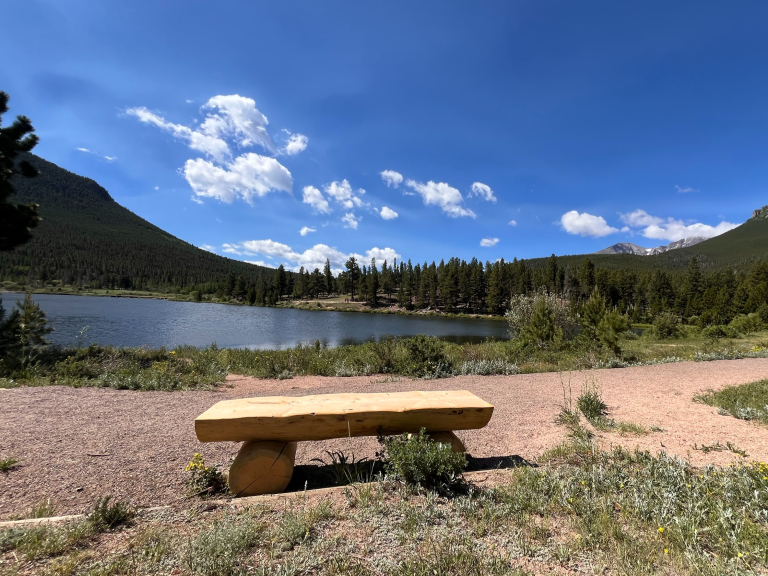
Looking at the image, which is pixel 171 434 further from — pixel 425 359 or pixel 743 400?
pixel 743 400

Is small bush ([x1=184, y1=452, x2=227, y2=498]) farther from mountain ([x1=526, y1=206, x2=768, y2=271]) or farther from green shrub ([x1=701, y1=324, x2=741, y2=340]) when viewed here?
mountain ([x1=526, y1=206, x2=768, y2=271])

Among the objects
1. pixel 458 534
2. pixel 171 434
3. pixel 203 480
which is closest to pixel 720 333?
pixel 458 534

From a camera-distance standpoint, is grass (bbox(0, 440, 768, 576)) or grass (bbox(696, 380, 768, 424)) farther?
grass (bbox(696, 380, 768, 424))

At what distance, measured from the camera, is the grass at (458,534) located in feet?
6.30

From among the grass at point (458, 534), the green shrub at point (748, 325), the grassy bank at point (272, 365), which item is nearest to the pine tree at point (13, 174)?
the grassy bank at point (272, 365)

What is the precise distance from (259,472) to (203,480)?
0.57 meters

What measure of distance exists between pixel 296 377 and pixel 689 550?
347 inches

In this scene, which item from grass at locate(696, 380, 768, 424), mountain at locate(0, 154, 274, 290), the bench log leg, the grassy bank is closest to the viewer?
the bench log leg

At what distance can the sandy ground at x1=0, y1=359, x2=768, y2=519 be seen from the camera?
3174 mm

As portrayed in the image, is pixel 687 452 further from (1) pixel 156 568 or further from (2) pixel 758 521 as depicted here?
(1) pixel 156 568

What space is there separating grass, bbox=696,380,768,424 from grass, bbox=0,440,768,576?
3114 millimetres

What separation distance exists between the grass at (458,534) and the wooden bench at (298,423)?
1.59ft

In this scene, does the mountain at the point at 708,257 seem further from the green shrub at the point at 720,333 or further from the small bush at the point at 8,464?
the small bush at the point at 8,464

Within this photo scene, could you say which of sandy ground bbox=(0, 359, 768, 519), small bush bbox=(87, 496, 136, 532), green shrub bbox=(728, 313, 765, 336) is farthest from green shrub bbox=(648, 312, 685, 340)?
small bush bbox=(87, 496, 136, 532)
